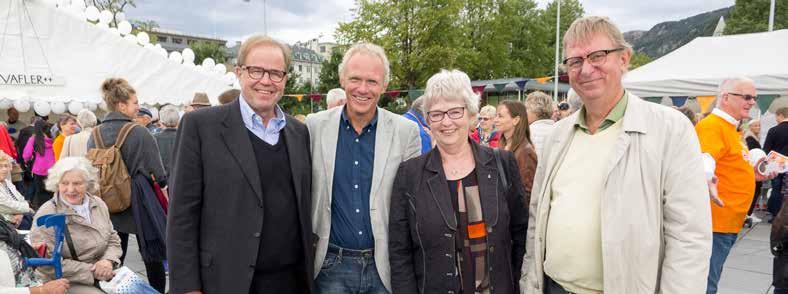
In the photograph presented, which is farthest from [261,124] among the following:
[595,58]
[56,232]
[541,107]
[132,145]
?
[541,107]

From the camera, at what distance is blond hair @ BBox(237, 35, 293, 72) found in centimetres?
211

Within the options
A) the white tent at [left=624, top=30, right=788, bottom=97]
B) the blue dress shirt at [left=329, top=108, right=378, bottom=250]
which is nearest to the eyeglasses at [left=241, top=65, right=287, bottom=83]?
the blue dress shirt at [left=329, top=108, right=378, bottom=250]

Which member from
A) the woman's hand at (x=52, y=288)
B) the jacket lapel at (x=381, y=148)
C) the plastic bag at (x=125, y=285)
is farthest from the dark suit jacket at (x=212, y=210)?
the woman's hand at (x=52, y=288)

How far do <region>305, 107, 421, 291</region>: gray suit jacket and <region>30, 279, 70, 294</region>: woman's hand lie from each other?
176 cm

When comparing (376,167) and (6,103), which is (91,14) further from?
(376,167)

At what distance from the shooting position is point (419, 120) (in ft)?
16.9

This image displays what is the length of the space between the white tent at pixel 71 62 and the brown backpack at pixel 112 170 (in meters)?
6.45

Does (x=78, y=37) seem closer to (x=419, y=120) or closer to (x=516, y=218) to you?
(x=419, y=120)

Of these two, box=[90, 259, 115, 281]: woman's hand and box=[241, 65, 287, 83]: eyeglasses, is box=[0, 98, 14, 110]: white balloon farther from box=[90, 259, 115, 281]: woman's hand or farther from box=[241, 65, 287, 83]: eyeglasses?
box=[241, 65, 287, 83]: eyeglasses

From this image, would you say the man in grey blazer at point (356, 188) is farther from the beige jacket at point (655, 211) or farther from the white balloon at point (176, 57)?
the white balloon at point (176, 57)

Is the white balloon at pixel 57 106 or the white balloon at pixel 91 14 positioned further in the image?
the white balloon at pixel 91 14

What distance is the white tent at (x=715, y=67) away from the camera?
877 cm

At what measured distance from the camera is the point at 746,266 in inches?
205

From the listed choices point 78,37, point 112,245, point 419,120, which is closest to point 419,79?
point 78,37
